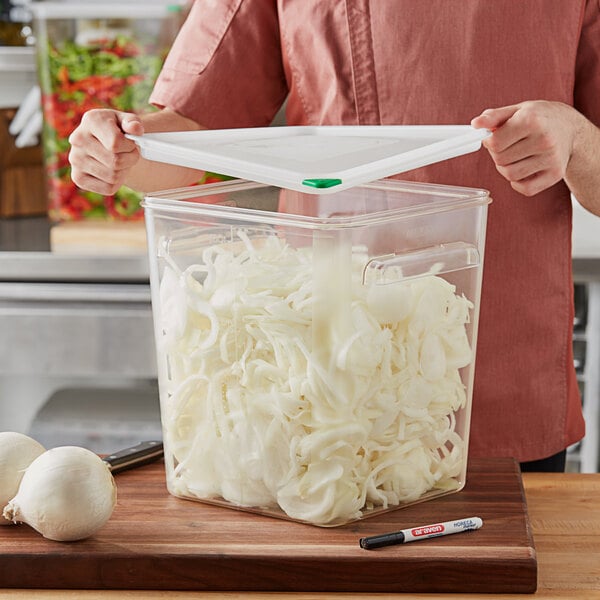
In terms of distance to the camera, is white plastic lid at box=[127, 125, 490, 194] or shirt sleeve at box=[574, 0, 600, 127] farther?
shirt sleeve at box=[574, 0, 600, 127]

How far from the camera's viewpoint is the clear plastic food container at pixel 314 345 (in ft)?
2.42

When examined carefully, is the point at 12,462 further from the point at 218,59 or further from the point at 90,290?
the point at 90,290

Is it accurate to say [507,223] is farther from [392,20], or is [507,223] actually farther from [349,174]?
[349,174]

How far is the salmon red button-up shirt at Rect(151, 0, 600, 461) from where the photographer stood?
104 centimetres

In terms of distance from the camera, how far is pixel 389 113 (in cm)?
108

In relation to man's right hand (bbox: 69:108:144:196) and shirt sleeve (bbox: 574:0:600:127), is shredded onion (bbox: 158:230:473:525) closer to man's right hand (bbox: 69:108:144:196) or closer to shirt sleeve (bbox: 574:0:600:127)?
man's right hand (bbox: 69:108:144:196)

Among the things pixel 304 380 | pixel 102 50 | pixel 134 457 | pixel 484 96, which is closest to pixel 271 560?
pixel 304 380

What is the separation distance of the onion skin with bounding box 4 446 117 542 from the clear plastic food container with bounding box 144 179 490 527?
0.10 meters

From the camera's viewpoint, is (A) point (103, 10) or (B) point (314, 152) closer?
(B) point (314, 152)

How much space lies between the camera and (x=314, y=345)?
74cm

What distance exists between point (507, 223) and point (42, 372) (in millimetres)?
1031

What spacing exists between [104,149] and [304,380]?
301mm

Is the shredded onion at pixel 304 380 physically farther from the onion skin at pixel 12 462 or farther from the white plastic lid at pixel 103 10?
the white plastic lid at pixel 103 10

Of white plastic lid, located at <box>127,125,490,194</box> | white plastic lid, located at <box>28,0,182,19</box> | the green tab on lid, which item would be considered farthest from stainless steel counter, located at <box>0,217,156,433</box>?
the green tab on lid
